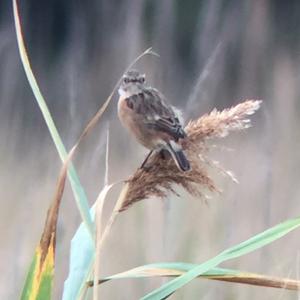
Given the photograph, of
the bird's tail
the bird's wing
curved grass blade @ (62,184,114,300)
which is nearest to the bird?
the bird's wing

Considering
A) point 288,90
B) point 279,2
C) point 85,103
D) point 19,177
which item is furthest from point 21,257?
point 279,2

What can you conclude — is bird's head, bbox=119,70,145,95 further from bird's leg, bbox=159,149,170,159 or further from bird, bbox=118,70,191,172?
→ bird's leg, bbox=159,149,170,159

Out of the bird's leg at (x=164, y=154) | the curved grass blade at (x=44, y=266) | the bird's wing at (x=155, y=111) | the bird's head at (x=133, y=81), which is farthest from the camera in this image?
the bird's head at (x=133, y=81)

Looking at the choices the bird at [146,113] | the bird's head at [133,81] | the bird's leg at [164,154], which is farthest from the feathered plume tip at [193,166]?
the bird's head at [133,81]

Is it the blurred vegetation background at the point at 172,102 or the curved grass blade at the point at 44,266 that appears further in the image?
the blurred vegetation background at the point at 172,102

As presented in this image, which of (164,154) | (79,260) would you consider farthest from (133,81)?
(79,260)

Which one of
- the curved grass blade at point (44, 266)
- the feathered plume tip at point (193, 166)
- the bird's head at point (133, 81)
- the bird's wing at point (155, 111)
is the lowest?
the curved grass blade at point (44, 266)

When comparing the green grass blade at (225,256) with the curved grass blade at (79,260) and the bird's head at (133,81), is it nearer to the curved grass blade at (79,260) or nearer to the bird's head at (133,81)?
the curved grass blade at (79,260)
